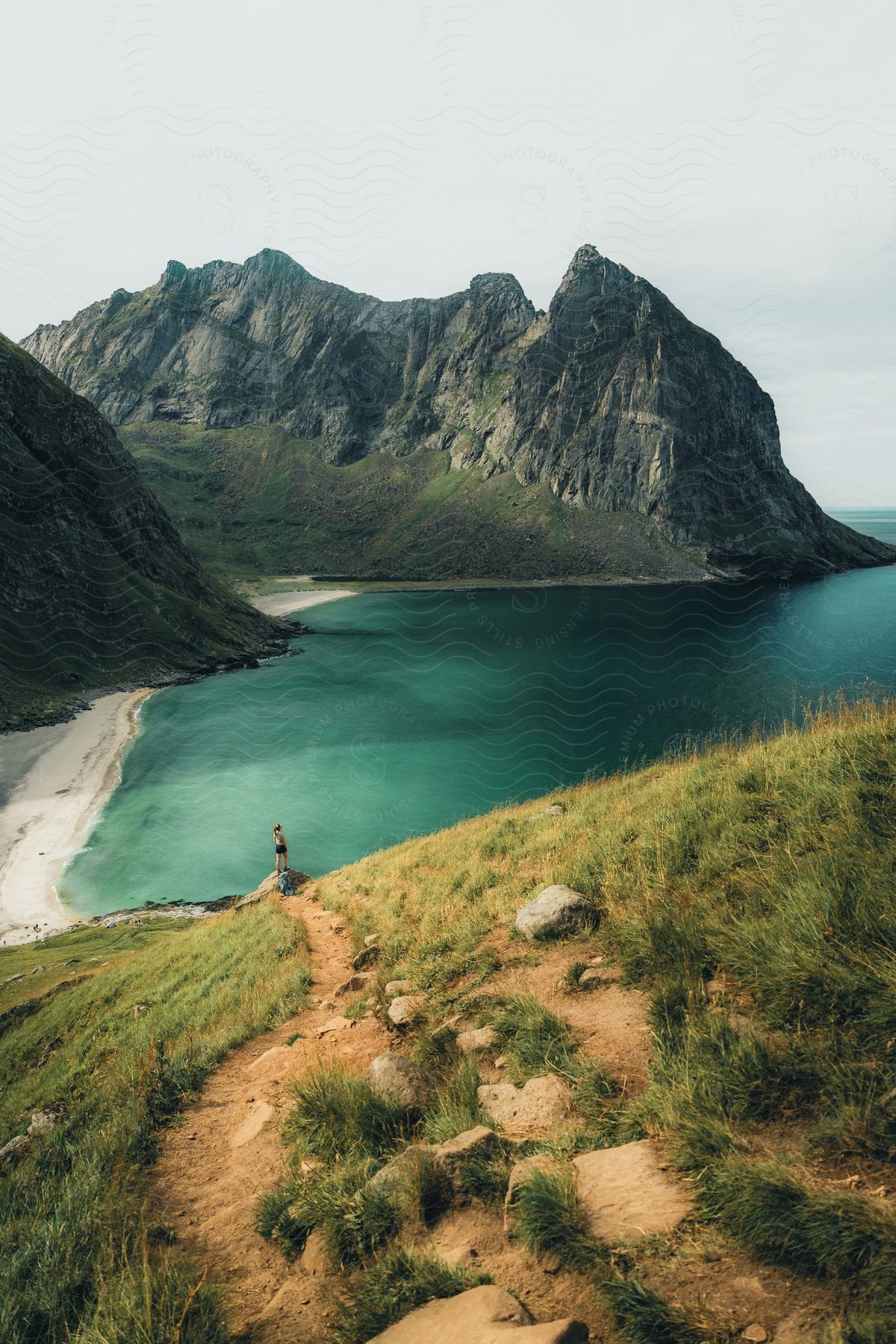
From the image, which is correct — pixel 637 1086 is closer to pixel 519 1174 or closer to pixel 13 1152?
pixel 519 1174

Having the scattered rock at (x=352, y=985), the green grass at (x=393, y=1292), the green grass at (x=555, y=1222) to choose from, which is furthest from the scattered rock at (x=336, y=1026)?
the green grass at (x=555, y=1222)

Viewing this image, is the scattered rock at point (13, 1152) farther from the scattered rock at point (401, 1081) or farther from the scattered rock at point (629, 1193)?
the scattered rock at point (629, 1193)

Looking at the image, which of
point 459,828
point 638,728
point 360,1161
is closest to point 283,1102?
point 360,1161

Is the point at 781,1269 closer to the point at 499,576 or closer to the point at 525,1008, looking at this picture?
the point at 525,1008

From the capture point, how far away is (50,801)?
4444cm

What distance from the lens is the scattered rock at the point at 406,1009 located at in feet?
25.7

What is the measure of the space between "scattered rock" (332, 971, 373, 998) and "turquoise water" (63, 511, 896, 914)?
21.0m

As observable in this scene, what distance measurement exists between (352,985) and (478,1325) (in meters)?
7.09

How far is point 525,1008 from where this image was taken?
654cm

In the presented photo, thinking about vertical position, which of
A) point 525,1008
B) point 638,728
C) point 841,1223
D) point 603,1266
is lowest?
point 638,728

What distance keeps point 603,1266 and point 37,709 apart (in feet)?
229

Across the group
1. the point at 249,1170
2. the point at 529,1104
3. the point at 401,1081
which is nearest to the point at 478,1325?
the point at 529,1104

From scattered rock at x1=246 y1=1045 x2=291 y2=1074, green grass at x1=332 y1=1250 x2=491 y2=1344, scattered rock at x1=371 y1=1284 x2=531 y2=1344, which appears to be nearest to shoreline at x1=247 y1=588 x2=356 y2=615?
scattered rock at x1=246 y1=1045 x2=291 y2=1074

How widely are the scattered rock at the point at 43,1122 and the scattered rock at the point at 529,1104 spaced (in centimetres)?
679
